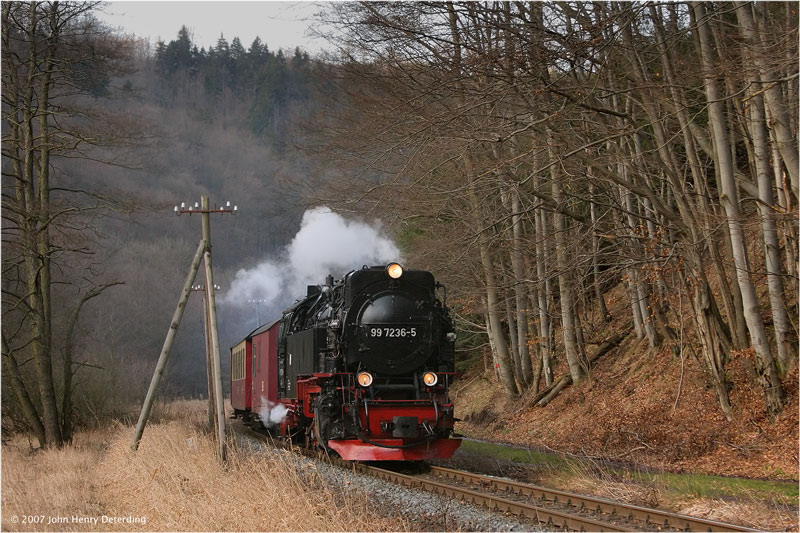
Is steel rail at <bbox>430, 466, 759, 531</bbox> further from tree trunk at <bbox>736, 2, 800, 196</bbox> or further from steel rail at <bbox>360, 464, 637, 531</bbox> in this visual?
tree trunk at <bbox>736, 2, 800, 196</bbox>

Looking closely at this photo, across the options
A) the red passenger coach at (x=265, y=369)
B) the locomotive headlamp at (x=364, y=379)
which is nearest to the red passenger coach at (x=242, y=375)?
the red passenger coach at (x=265, y=369)

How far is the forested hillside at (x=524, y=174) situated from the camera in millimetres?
12016

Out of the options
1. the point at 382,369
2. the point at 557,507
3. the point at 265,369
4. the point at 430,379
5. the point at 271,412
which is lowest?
the point at 271,412

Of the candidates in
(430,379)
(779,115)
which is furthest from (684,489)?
(779,115)

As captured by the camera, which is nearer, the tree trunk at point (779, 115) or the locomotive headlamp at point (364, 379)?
the tree trunk at point (779, 115)

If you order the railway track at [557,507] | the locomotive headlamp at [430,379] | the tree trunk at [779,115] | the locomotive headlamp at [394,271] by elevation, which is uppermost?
the tree trunk at [779,115]

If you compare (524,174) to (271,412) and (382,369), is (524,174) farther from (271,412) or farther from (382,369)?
(271,412)

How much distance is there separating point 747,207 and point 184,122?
194ft

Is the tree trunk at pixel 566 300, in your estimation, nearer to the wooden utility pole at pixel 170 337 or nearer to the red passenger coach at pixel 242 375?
the wooden utility pole at pixel 170 337

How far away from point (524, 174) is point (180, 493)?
1132 cm

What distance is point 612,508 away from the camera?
8.35 m

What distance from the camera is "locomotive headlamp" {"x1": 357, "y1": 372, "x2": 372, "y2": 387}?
1236 centimetres

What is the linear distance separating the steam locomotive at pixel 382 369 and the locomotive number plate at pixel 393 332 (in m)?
0.02

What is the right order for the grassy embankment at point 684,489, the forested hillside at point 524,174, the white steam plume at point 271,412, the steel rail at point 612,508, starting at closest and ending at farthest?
the steel rail at point 612,508
the grassy embankment at point 684,489
the forested hillside at point 524,174
the white steam plume at point 271,412
